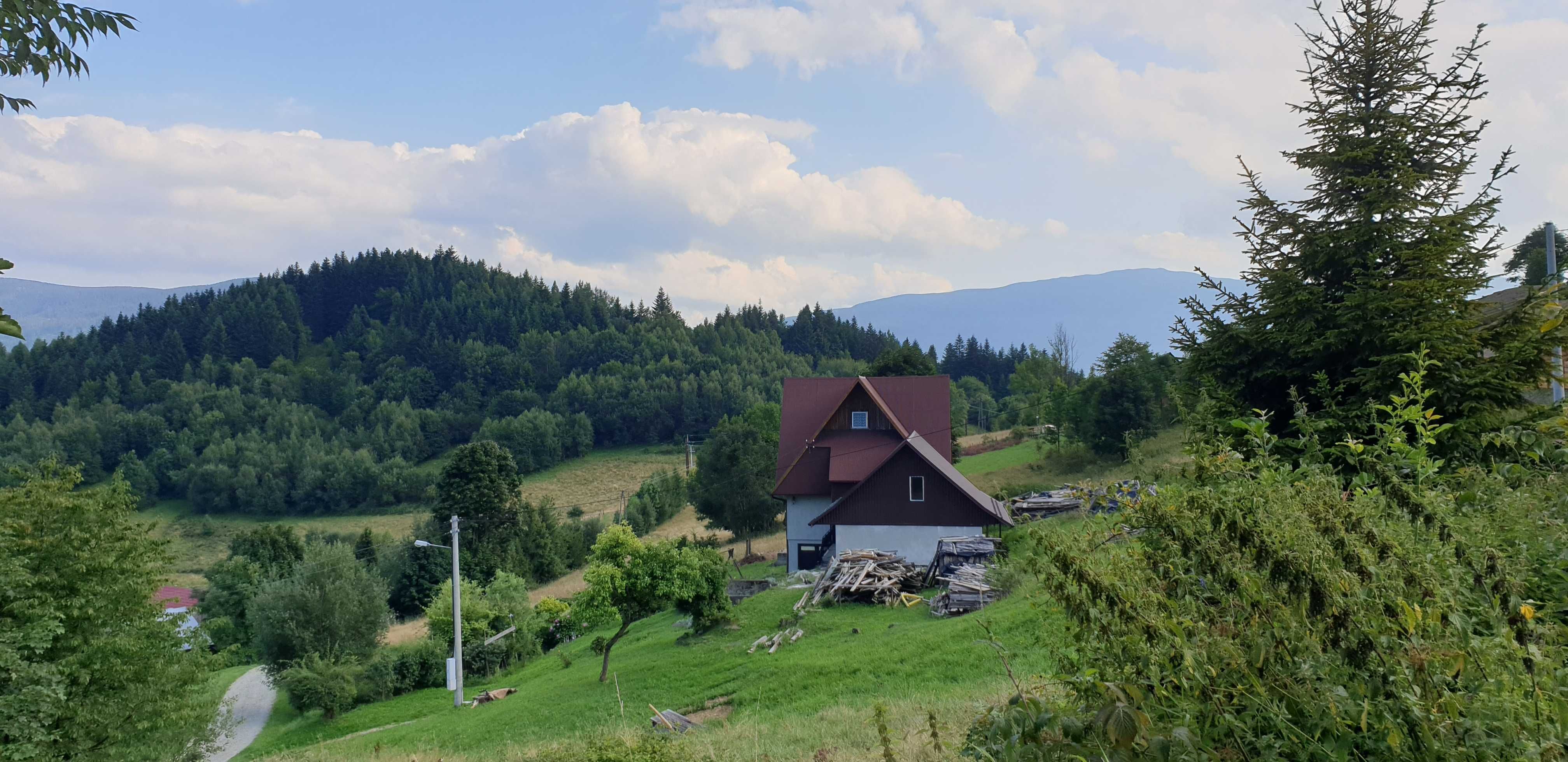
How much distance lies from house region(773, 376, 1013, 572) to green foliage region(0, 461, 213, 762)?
1816 centimetres

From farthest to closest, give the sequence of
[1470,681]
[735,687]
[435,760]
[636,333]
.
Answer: [636,333] → [735,687] → [435,760] → [1470,681]

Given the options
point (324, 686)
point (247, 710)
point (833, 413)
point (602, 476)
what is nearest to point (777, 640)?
point (833, 413)

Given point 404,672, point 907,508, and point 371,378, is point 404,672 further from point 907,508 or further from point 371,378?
point 371,378

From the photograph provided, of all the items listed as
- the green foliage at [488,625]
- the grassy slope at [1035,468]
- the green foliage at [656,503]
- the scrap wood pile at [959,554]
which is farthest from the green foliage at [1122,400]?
the green foliage at [488,625]

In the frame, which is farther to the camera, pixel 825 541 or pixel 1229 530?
pixel 825 541

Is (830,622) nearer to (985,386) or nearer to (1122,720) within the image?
(1122,720)

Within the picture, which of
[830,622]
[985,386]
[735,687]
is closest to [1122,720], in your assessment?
[735,687]

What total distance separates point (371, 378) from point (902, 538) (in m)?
123

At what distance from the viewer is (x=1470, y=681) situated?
2.40 meters

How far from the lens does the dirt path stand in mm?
24047

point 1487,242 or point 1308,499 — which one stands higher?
point 1487,242

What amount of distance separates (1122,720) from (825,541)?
2860 centimetres

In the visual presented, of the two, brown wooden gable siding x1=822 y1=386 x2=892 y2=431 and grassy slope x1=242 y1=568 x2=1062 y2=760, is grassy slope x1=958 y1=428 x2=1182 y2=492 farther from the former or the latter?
grassy slope x1=242 y1=568 x2=1062 y2=760

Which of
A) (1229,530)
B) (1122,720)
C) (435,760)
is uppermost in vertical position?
(1229,530)
